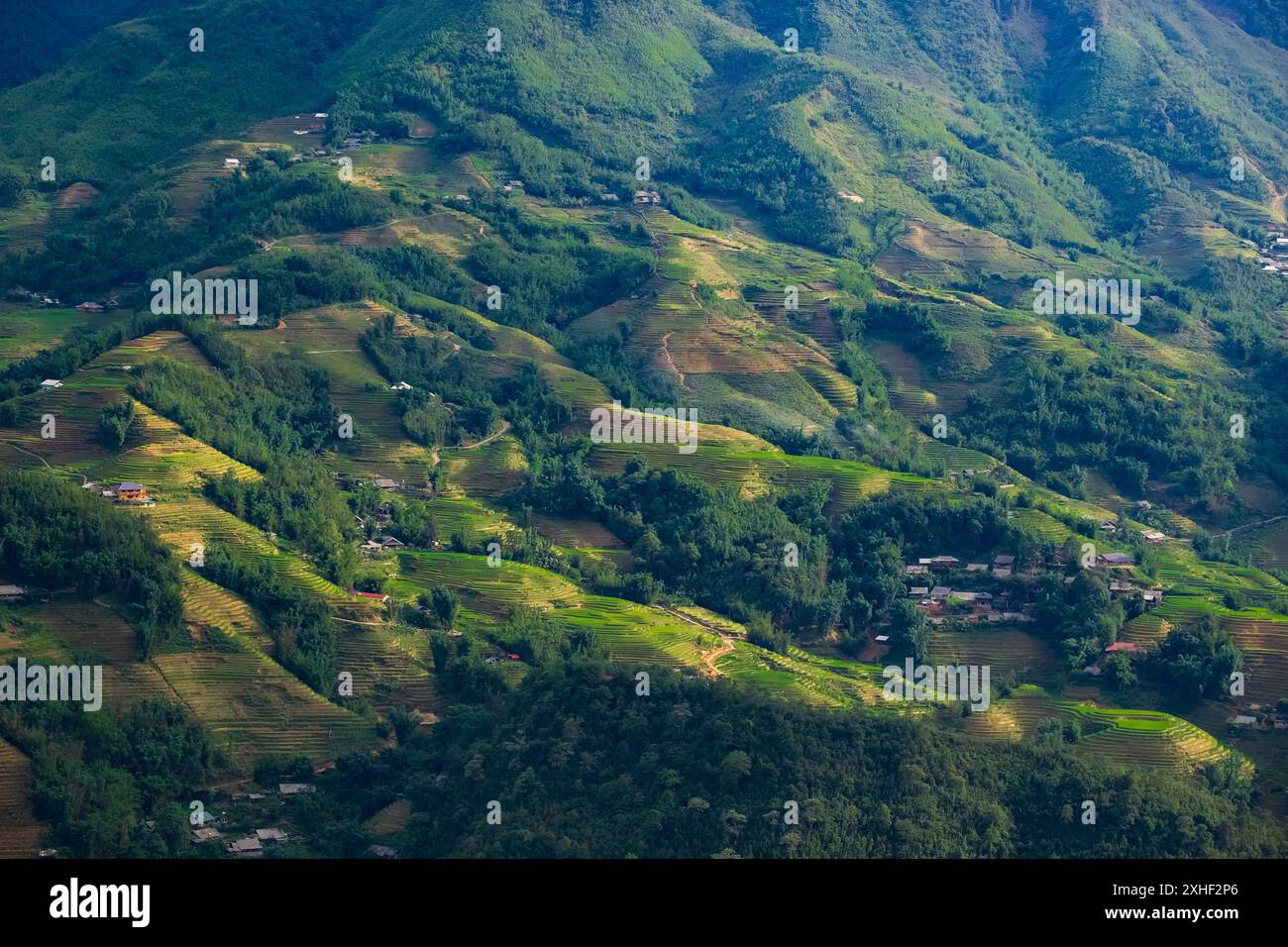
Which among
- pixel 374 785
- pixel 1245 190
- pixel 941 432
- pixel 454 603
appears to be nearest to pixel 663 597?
pixel 454 603

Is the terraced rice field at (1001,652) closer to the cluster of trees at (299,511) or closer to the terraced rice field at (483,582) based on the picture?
the terraced rice field at (483,582)

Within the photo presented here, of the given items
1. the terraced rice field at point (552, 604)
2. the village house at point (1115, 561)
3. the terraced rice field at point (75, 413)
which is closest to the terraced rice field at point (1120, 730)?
the terraced rice field at point (552, 604)

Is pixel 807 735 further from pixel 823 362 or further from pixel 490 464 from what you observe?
pixel 823 362

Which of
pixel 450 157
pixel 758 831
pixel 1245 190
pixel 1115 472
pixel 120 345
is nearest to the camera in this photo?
pixel 758 831

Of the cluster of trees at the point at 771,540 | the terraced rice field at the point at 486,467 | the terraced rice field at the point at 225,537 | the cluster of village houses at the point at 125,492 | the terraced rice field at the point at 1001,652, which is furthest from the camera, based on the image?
the terraced rice field at the point at 486,467

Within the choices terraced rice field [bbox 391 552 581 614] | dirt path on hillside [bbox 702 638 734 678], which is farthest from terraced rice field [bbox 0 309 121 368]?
dirt path on hillside [bbox 702 638 734 678]

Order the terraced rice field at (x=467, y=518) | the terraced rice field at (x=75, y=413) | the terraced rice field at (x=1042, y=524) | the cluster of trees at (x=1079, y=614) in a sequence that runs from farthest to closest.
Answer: the terraced rice field at (x=1042, y=524)
the terraced rice field at (x=467, y=518)
the terraced rice field at (x=75, y=413)
the cluster of trees at (x=1079, y=614)
